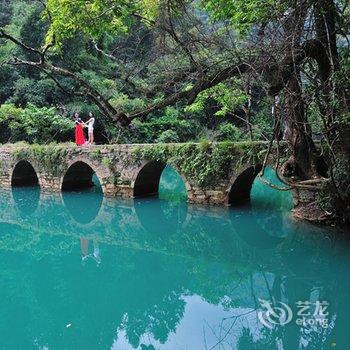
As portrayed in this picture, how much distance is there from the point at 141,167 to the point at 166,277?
240 inches

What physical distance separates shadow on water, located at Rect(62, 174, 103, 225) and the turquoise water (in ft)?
0.40

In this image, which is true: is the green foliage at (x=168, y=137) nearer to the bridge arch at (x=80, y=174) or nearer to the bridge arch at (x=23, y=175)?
the bridge arch at (x=80, y=174)

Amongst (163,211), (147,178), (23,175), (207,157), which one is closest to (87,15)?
(207,157)

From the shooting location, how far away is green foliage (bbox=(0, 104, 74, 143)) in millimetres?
18766

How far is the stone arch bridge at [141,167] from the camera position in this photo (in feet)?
35.8

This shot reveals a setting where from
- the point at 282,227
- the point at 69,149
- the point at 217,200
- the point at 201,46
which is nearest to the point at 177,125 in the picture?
the point at 69,149

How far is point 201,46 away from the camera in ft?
24.4

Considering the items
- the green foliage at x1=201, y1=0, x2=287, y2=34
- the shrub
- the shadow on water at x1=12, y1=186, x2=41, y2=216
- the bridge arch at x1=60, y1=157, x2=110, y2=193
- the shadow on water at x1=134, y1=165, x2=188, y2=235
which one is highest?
the green foliage at x1=201, y1=0, x2=287, y2=34

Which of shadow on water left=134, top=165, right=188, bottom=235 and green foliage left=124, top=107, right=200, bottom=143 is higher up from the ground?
green foliage left=124, top=107, right=200, bottom=143

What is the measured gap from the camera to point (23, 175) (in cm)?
1720

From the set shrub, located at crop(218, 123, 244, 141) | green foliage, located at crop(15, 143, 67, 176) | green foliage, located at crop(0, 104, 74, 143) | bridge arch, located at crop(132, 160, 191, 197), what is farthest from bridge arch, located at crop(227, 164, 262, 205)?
green foliage, located at crop(0, 104, 74, 143)

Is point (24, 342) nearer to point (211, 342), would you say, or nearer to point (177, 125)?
point (211, 342)

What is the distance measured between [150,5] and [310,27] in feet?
9.06

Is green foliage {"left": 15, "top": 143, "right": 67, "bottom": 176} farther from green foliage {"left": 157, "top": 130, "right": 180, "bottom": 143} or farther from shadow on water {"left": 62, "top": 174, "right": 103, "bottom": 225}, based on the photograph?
green foliage {"left": 157, "top": 130, "right": 180, "bottom": 143}
